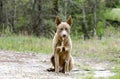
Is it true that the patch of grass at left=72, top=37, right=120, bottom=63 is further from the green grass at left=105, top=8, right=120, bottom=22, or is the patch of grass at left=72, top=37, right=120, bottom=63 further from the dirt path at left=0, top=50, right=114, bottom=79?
the green grass at left=105, top=8, right=120, bottom=22

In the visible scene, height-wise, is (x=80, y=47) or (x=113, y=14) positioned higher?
(x=113, y=14)

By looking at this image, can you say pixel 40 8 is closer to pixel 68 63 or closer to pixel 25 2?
pixel 25 2

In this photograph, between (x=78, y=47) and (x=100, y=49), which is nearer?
(x=100, y=49)

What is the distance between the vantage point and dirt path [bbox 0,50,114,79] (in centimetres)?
969

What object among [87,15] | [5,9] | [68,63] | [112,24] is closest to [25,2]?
[5,9]

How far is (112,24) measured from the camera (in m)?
28.6

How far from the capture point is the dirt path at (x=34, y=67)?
9688mm

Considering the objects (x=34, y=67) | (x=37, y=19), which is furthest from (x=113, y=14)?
(x=34, y=67)

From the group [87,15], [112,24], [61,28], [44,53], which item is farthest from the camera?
[112,24]

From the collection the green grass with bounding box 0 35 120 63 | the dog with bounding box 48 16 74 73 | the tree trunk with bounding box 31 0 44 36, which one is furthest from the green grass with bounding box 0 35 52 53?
the dog with bounding box 48 16 74 73

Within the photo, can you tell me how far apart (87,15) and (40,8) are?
15.1 ft

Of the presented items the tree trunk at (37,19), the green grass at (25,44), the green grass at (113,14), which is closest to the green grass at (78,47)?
the green grass at (25,44)

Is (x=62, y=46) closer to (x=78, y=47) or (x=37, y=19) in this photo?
(x=78, y=47)

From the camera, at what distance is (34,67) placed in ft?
37.0
